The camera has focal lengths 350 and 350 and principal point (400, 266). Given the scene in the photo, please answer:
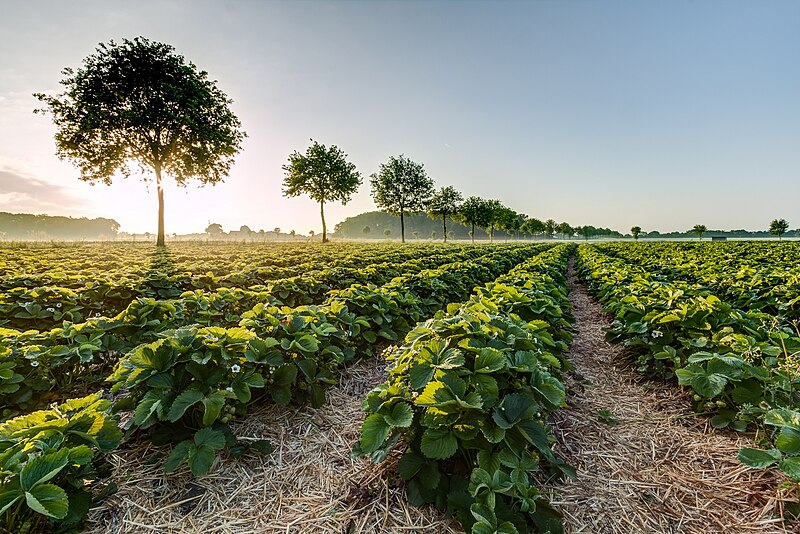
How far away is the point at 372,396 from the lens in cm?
243

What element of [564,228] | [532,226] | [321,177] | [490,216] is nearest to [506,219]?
[490,216]

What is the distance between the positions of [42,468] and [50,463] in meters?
0.03

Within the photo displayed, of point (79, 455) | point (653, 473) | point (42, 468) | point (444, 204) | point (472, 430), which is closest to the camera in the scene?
point (42, 468)

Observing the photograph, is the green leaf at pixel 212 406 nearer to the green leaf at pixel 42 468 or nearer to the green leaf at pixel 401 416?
the green leaf at pixel 42 468

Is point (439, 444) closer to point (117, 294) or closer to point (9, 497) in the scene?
point (9, 497)

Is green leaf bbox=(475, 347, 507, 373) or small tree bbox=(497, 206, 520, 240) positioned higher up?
small tree bbox=(497, 206, 520, 240)

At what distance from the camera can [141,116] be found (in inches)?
1016

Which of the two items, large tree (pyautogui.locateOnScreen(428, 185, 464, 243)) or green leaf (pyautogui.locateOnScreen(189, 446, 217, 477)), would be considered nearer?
green leaf (pyautogui.locateOnScreen(189, 446, 217, 477))

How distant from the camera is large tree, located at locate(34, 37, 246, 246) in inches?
1013

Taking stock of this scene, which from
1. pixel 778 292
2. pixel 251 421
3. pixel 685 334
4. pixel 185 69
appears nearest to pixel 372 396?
pixel 251 421

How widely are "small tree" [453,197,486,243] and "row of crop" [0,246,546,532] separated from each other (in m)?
66.6

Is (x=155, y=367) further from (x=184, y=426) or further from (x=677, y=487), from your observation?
(x=677, y=487)

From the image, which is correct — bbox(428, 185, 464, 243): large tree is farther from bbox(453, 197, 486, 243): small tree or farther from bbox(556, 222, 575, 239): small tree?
bbox(556, 222, 575, 239): small tree

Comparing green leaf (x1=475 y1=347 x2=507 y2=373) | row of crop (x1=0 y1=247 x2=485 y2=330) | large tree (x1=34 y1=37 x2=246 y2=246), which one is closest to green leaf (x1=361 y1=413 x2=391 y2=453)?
green leaf (x1=475 y1=347 x2=507 y2=373)
